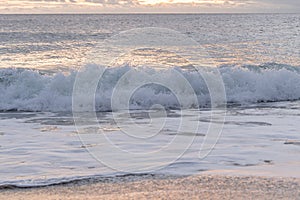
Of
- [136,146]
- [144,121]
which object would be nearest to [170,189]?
[136,146]

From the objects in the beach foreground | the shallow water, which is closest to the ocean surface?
the shallow water

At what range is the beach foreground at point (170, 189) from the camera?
578cm

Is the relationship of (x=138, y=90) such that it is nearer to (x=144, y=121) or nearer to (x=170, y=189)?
(x=144, y=121)

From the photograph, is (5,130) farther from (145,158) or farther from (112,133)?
(145,158)

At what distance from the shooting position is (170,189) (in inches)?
238

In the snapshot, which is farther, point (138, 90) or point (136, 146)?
point (138, 90)

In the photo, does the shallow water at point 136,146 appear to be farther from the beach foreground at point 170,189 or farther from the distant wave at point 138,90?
the distant wave at point 138,90

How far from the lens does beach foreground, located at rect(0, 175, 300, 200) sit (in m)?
5.78

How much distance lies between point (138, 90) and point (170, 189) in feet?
33.7

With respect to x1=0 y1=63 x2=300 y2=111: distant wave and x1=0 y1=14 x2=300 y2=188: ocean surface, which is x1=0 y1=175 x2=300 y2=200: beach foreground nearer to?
x1=0 y1=14 x2=300 y2=188: ocean surface

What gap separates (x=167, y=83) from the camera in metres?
17.4

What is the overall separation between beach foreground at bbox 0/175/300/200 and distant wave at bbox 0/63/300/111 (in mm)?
7851

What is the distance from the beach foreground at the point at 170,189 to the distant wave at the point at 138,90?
785 cm

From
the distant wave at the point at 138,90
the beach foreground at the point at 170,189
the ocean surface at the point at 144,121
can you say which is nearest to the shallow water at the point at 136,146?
the ocean surface at the point at 144,121
